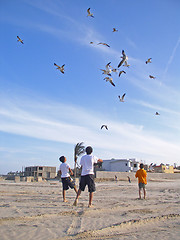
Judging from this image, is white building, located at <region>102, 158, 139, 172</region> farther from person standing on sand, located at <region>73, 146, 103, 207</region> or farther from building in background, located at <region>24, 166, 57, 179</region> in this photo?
person standing on sand, located at <region>73, 146, 103, 207</region>

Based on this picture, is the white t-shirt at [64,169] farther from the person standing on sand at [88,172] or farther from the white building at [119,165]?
the white building at [119,165]

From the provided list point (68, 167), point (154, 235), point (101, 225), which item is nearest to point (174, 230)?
point (154, 235)

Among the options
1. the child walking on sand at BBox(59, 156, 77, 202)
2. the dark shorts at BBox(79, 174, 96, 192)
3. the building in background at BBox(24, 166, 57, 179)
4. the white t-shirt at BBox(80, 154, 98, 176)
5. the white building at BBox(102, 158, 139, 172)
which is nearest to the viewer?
the dark shorts at BBox(79, 174, 96, 192)

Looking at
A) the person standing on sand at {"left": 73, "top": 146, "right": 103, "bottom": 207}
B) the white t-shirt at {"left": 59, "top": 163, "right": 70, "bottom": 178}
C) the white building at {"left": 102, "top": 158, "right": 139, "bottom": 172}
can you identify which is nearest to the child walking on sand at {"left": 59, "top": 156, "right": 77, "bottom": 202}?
the white t-shirt at {"left": 59, "top": 163, "right": 70, "bottom": 178}

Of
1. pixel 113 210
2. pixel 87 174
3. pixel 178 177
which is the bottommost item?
pixel 178 177

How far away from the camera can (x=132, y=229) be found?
3562 millimetres

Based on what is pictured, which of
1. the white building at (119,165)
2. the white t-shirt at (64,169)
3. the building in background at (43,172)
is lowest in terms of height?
the building in background at (43,172)

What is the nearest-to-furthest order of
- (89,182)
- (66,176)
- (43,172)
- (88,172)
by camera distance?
(89,182) → (88,172) → (66,176) → (43,172)

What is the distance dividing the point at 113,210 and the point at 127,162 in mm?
39512

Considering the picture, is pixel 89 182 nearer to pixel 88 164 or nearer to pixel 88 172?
pixel 88 172

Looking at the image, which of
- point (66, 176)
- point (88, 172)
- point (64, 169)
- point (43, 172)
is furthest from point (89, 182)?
point (43, 172)

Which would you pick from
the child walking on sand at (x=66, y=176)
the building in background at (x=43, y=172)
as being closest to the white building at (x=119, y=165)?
the building in background at (x=43, y=172)

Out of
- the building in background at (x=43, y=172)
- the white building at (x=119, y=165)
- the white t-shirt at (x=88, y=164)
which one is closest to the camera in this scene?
the white t-shirt at (x=88, y=164)

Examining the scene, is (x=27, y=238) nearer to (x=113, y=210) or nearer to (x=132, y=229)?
(x=132, y=229)
